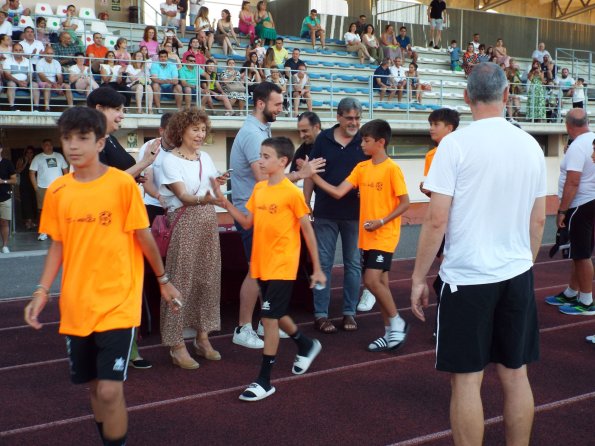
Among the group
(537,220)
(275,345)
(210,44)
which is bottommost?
(275,345)

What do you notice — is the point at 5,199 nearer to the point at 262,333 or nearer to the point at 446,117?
the point at 262,333

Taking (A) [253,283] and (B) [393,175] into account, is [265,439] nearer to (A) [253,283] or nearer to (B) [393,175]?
(A) [253,283]

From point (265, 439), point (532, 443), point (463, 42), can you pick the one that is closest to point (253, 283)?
point (265, 439)

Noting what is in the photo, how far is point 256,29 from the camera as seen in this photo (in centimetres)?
2059

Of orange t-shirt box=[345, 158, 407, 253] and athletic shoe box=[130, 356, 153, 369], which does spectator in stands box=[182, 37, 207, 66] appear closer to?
orange t-shirt box=[345, 158, 407, 253]

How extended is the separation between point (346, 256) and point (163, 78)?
389 inches

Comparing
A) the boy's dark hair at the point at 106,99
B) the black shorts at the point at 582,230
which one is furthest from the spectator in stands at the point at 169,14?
the boy's dark hair at the point at 106,99

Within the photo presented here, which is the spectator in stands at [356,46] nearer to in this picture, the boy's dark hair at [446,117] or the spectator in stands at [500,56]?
the spectator in stands at [500,56]

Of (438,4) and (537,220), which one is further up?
(438,4)

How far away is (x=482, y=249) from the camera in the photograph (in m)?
3.29

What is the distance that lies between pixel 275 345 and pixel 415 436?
1.09 meters

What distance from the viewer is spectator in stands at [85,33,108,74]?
15164 mm

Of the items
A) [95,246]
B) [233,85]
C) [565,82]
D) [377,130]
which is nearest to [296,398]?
[95,246]

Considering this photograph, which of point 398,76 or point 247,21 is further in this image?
point 247,21
